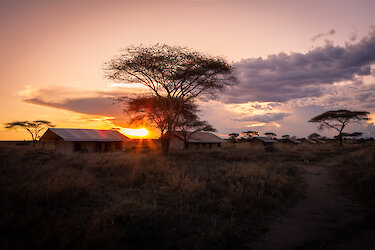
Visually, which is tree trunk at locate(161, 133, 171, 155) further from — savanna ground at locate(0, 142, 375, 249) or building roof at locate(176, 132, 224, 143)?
building roof at locate(176, 132, 224, 143)

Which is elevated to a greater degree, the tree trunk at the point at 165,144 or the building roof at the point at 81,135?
the building roof at the point at 81,135

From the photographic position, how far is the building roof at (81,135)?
98.2 ft

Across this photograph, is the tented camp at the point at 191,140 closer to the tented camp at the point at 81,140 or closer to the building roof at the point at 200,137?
the building roof at the point at 200,137

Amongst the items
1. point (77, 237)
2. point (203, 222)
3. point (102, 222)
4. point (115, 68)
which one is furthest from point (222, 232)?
point (115, 68)

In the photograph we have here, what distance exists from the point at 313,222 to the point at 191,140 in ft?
124

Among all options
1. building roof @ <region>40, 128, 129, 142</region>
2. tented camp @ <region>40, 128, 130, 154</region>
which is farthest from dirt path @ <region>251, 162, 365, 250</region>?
building roof @ <region>40, 128, 129, 142</region>

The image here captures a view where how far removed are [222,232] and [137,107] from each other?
21.1m

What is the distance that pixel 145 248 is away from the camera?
4.38 meters

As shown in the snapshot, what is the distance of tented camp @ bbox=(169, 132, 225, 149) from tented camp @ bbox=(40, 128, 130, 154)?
11907 mm

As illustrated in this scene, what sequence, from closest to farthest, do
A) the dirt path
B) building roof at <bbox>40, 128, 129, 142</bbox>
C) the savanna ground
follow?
the savanna ground → the dirt path → building roof at <bbox>40, 128, 129, 142</bbox>

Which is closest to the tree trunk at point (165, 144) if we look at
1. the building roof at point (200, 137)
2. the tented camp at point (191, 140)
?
the tented camp at point (191, 140)

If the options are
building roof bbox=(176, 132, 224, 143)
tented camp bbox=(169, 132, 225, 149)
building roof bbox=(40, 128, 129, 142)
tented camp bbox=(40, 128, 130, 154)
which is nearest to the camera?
building roof bbox=(40, 128, 129, 142)

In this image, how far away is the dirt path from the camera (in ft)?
15.7

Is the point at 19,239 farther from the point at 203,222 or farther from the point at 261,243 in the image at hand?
the point at 261,243
